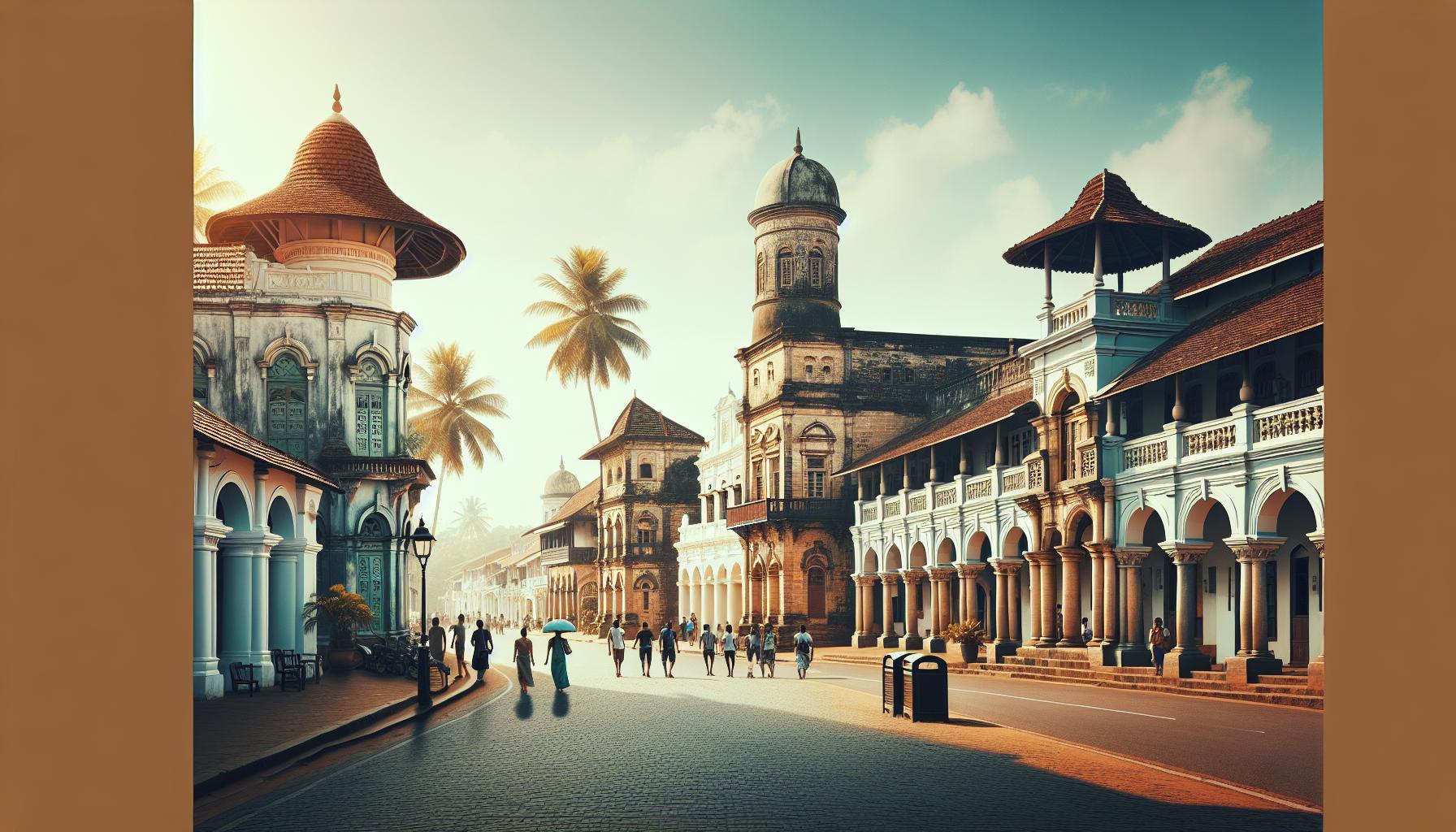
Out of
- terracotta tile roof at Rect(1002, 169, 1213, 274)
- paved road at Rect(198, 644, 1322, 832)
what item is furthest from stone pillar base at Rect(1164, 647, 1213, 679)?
paved road at Rect(198, 644, 1322, 832)

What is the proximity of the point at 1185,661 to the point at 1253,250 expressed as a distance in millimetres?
8713

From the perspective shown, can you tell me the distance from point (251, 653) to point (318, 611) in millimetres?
4332

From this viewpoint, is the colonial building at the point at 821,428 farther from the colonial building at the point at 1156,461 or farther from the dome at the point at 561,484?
the dome at the point at 561,484

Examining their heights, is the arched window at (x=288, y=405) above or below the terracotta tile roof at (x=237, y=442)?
above

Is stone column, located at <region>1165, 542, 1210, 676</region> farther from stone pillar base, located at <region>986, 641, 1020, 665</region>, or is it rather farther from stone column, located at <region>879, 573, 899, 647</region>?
stone column, located at <region>879, 573, 899, 647</region>

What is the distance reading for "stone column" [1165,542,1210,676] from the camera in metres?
24.5

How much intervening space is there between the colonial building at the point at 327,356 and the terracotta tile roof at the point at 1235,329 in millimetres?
16533

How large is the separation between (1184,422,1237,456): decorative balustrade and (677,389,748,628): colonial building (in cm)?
2762

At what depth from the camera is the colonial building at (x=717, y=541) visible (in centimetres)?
5341

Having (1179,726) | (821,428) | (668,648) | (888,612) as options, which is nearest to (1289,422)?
(1179,726)

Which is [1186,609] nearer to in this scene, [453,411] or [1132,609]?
[1132,609]

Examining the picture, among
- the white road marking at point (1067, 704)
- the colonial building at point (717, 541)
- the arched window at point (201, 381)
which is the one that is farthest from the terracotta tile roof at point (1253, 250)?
the colonial building at point (717, 541)

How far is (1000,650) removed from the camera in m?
32.1

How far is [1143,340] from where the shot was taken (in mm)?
28406
